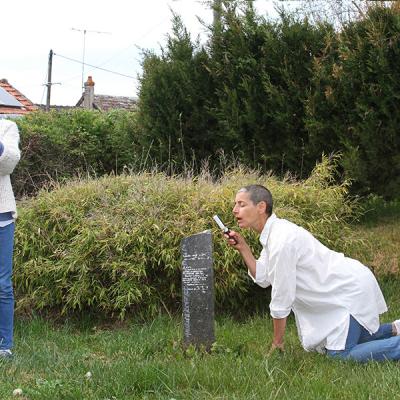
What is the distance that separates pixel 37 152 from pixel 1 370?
6.31 metres

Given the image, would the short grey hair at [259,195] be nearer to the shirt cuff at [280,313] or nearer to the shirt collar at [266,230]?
the shirt collar at [266,230]

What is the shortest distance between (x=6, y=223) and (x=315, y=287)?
7.93 ft

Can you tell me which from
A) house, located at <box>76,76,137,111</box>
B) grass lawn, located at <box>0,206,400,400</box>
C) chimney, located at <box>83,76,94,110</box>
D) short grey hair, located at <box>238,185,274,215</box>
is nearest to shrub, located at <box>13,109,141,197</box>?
grass lawn, located at <box>0,206,400,400</box>

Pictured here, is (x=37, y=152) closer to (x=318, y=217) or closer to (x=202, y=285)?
(x=318, y=217)

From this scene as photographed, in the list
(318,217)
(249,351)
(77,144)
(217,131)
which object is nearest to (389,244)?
(318,217)

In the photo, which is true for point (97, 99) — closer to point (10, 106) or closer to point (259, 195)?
point (10, 106)

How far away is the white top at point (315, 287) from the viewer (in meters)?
4.52

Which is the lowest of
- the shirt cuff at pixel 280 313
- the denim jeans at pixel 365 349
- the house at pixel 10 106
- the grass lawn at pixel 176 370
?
the grass lawn at pixel 176 370

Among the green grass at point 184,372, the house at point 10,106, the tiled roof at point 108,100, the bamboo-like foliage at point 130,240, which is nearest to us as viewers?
the green grass at point 184,372

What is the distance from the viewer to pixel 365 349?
179 inches

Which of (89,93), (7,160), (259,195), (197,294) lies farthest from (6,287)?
(89,93)

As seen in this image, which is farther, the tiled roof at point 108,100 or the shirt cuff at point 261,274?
the tiled roof at point 108,100

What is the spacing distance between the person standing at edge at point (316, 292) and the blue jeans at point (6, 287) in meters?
1.82

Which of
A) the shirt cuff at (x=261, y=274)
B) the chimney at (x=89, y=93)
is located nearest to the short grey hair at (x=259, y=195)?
the shirt cuff at (x=261, y=274)
